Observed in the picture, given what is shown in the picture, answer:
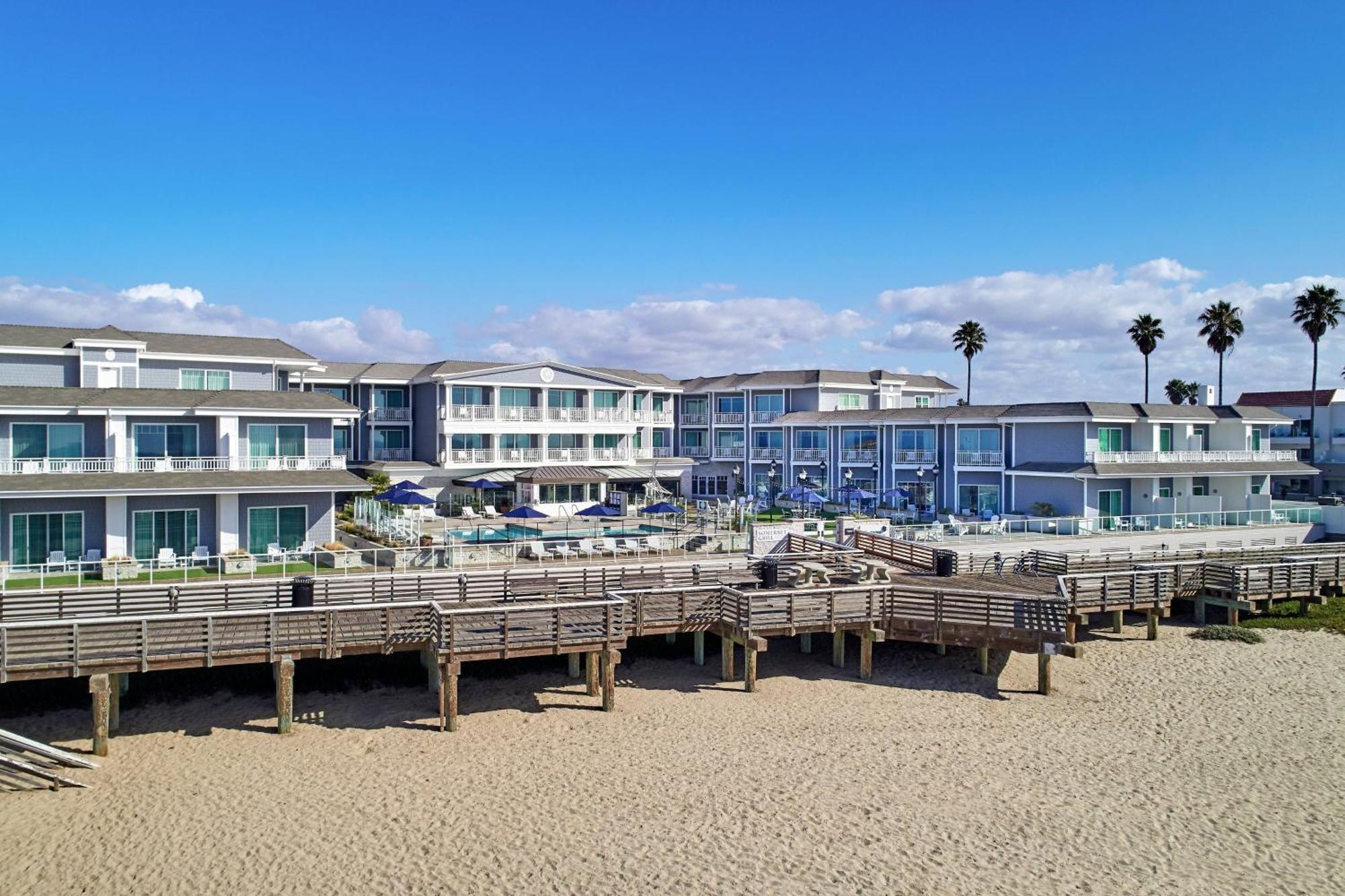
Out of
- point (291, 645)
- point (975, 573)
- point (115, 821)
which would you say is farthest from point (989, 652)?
point (115, 821)

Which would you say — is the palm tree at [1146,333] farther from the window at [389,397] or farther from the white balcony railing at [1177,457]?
the window at [389,397]

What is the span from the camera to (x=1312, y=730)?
18.6m

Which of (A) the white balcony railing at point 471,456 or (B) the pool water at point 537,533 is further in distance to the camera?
(A) the white balcony railing at point 471,456

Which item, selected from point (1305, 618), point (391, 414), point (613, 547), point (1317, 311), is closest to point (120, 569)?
point (613, 547)

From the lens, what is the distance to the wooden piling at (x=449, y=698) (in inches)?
710

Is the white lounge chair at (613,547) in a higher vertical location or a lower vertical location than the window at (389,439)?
lower

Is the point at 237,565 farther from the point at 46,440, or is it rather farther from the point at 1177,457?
the point at 1177,457

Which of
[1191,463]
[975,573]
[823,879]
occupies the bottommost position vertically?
[823,879]

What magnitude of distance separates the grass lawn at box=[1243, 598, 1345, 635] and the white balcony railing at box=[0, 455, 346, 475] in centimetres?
3251

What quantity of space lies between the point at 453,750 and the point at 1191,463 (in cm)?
3946

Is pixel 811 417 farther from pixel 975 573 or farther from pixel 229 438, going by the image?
pixel 229 438

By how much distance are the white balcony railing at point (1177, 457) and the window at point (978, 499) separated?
4910mm

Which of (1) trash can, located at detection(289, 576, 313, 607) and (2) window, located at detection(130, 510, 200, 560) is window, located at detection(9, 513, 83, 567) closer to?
(2) window, located at detection(130, 510, 200, 560)

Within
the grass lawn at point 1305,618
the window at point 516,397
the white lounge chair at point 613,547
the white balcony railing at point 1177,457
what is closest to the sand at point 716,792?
the grass lawn at point 1305,618
